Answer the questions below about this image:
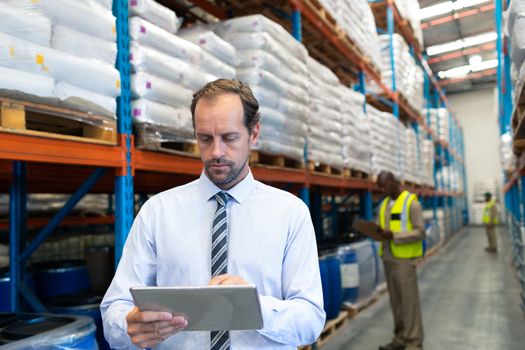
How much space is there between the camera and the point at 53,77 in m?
2.04

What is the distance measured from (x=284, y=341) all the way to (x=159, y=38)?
198cm

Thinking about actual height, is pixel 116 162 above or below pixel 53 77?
below

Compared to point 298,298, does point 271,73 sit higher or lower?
higher

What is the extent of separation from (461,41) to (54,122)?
69.3ft

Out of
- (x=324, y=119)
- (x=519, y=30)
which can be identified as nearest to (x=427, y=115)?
(x=324, y=119)

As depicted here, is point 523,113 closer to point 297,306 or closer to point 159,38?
point 159,38

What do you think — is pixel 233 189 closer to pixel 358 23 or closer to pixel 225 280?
pixel 225 280

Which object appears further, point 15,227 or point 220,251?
point 15,227

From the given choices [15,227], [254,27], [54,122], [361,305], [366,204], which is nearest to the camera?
[54,122]

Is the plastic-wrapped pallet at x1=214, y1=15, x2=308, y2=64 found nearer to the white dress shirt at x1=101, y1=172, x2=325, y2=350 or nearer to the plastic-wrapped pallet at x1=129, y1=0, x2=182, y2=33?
the plastic-wrapped pallet at x1=129, y1=0, x2=182, y2=33

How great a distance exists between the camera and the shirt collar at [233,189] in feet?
5.27

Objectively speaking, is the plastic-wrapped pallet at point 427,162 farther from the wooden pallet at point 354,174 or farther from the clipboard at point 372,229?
the clipboard at point 372,229

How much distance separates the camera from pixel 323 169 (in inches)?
224

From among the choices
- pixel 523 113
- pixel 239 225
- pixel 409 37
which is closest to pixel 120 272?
pixel 239 225
